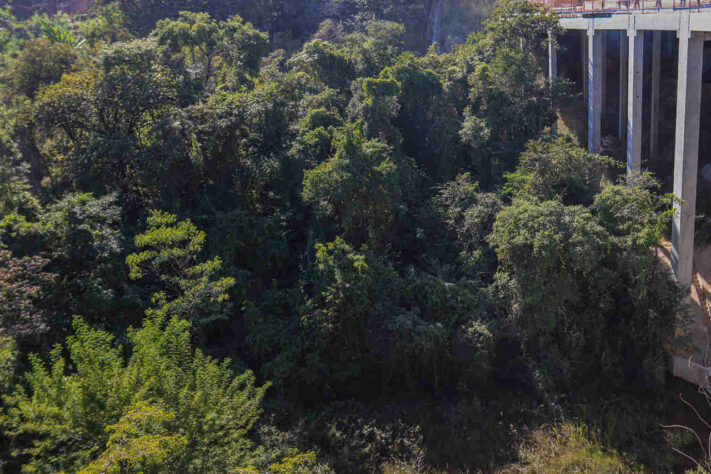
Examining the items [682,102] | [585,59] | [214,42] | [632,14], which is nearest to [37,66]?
[214,42]

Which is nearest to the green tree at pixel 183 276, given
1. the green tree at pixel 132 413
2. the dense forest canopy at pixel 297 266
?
the dense forest canopy at pixel 297 266

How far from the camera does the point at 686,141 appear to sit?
53.5ft

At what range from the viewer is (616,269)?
54.7 ft

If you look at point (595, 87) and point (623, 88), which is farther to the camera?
point (623, 88)

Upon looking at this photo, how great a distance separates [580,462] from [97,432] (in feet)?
42.4

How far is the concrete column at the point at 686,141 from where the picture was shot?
51.1 feet

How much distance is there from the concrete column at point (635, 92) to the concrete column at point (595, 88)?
3626 mm

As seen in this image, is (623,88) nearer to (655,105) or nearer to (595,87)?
(655,105)

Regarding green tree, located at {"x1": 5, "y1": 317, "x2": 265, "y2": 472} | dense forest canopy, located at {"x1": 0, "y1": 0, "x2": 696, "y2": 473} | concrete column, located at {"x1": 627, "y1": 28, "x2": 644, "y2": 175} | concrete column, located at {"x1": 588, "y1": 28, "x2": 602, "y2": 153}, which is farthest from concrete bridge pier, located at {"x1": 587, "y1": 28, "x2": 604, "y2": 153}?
green tree, located at {"x1": 5, "y1": 317, "x2": 265, "y2": 472}

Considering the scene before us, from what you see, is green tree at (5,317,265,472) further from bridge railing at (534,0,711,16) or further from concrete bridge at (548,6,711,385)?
bridge railing at (534,0,711,16)

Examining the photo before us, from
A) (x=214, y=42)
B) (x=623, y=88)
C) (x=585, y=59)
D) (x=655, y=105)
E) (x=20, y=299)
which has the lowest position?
(x=20, y=299)

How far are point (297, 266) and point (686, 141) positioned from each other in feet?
47.4

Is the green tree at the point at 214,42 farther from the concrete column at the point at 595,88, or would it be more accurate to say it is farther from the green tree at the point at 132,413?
the green tree at the point at 132,413

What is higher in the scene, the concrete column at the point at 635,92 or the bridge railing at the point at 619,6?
the bridge railing at the point at 619,6
